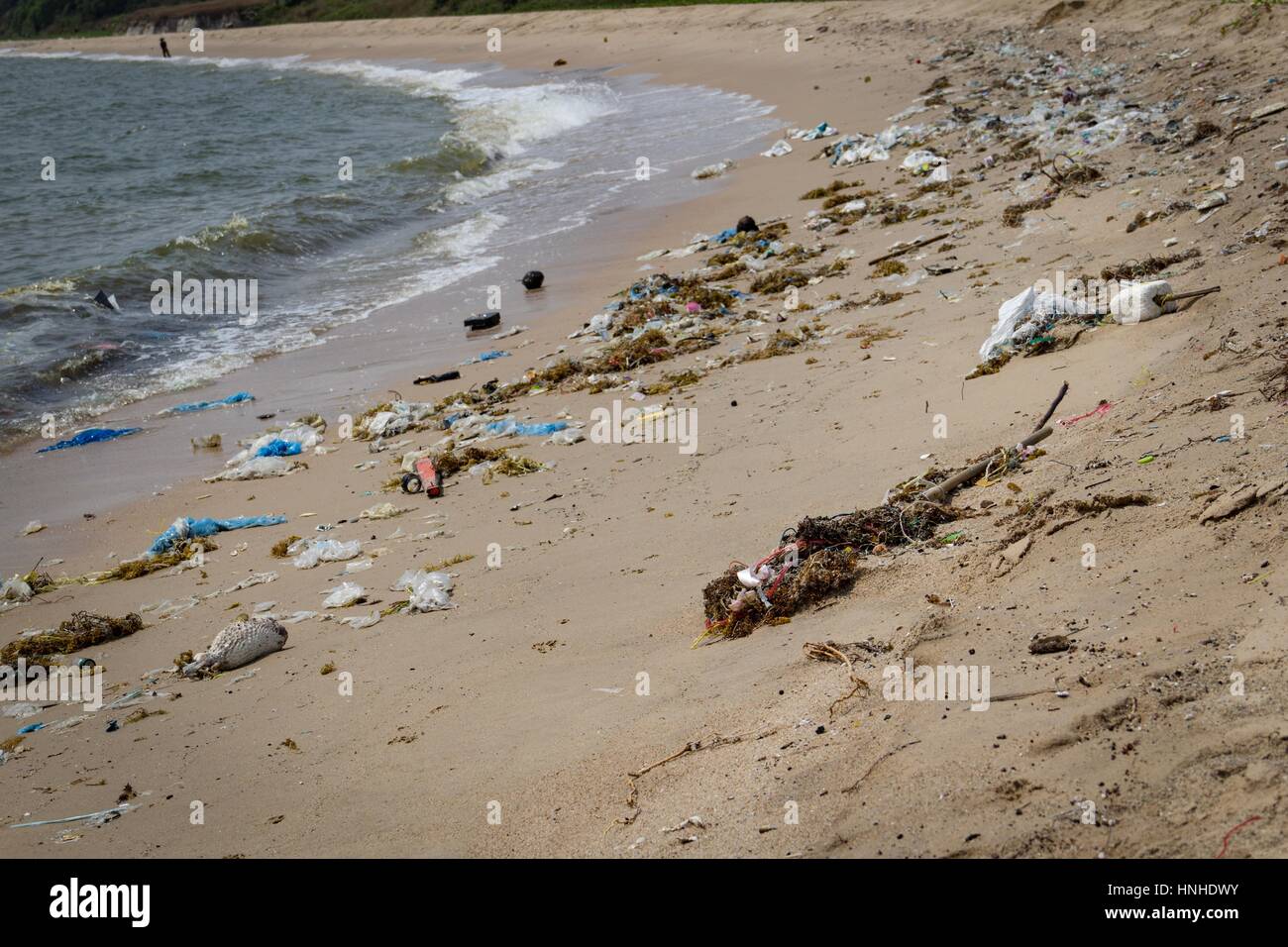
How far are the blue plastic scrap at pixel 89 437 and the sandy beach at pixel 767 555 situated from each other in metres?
0.23

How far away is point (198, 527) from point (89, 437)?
307 centimetres

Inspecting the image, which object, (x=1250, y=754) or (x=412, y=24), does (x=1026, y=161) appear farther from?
(x=412, y=24)

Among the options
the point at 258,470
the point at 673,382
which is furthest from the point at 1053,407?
the point at 258,470

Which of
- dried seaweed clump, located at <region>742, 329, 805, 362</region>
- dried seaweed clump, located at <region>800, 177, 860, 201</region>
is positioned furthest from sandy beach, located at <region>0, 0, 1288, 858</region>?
dried seaweed clump, located at <region>800, 177, 860, 201</region>

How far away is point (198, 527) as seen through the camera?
7230mm

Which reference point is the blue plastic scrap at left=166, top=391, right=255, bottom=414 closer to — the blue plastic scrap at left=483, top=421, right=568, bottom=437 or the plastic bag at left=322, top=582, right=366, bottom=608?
the blue plastic scrap at left=483, top=421, right=568, bottom=437

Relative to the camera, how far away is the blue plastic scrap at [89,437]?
9.41 m

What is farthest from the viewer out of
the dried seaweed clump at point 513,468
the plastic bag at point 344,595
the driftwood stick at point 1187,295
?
the dried seaweed clump at point 513,468

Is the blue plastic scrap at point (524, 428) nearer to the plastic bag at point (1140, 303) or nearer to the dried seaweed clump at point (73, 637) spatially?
the dried seaweed clump at point (73, 637)

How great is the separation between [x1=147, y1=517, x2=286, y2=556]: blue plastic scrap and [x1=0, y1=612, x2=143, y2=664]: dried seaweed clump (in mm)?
987

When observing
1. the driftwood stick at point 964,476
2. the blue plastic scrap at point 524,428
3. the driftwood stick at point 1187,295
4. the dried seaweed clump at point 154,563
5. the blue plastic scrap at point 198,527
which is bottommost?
the dried seaweed clump at point 154,563

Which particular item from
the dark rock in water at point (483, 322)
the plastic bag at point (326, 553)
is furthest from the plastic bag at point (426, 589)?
the dark rock in water at point (483, 322)
